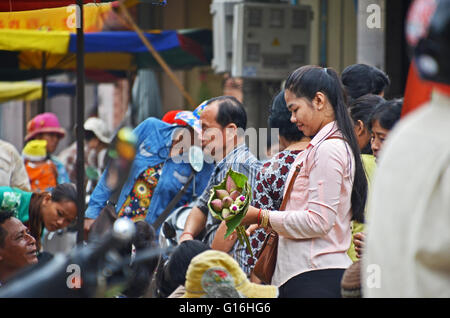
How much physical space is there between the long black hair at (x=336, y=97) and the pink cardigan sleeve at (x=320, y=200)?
9cm

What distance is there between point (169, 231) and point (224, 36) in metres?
6.40

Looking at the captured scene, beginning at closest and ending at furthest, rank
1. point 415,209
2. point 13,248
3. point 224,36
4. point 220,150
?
1. point 415,209
2. point 13,248
3. point 220,150
4. point 224,36

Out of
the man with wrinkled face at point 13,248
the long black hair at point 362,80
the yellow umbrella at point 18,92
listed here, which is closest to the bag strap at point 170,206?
the man with wrinkled face at point 13,248

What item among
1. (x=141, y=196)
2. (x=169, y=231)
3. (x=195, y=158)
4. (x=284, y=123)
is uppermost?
(x=284, y=123)

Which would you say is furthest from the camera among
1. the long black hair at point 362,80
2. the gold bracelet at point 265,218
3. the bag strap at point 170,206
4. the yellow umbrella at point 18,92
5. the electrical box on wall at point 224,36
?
the yellow umbrella at point 18,92

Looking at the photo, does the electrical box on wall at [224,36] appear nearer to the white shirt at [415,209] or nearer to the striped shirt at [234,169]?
the striped shirt at [234,169]

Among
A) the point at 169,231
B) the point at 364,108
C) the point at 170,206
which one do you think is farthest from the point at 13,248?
the point at 364,108

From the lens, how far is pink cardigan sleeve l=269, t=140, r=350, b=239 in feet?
11.2

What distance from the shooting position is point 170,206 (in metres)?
5.70

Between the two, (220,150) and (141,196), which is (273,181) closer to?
(220,150)

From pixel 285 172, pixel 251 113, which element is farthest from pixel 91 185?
pixel 285 172

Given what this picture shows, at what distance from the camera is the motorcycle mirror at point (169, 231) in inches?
207

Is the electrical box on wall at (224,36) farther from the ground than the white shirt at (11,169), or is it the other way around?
the electrical box on wall at (224,36)
